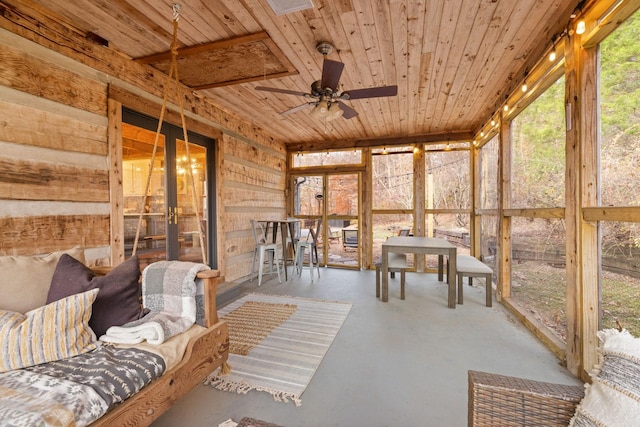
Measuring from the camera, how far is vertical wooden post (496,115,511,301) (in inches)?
143

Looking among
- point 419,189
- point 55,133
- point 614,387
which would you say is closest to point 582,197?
point 614,387

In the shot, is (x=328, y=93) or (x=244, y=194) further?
(x=244, y=194)

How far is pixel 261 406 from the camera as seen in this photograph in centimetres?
177

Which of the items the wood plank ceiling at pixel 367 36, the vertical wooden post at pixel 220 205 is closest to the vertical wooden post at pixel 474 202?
the wood plank ceiling at pixel 367 36

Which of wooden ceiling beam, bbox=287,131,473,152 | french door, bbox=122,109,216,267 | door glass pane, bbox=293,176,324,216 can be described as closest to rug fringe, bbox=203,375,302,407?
french door, bbox=122,109,216,267

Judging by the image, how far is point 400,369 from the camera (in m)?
2.18

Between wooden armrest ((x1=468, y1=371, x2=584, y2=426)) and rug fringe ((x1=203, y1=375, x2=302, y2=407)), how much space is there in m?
1.15

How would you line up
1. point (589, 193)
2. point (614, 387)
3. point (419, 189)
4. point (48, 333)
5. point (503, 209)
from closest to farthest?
point (614, 387) → point (48, 333) → point (589, 193) → point (503, 209) → point (419, 189)

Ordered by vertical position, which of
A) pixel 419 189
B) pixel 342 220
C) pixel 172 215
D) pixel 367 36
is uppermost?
pixel 367 36

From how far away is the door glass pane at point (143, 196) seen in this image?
2930mm

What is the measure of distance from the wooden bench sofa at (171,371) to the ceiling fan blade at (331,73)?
6.00 feet

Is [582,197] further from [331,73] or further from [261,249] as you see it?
[261,249]

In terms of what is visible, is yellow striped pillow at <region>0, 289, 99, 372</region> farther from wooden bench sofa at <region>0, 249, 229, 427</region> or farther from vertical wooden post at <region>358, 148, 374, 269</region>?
vertical wooden post at <region>358, 148, 374, 269</region>

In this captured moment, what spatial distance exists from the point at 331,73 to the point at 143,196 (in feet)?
7.90
